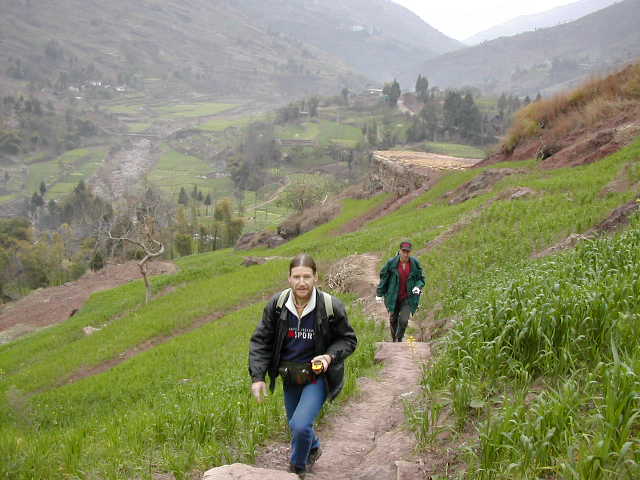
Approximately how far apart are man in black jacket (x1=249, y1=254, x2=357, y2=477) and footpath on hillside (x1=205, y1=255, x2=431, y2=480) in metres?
0.58

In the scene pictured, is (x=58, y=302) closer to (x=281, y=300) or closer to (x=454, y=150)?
(x=281, y=300)

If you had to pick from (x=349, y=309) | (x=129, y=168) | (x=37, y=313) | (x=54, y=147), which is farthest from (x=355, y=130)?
(x=349, y=309)

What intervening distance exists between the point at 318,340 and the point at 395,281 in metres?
5.07

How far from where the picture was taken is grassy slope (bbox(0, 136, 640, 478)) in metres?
5.70

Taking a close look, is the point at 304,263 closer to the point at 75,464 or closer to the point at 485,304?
the point at 485,304

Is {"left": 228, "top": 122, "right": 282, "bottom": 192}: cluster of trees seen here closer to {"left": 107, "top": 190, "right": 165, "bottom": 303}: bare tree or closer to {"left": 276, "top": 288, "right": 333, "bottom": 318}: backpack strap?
{"left": 107, "top": 190, "right": 165, "bottom": 303}: bare tree

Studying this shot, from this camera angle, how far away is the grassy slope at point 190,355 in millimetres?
5699

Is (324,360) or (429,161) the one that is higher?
(429,161)

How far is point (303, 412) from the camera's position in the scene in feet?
14.6

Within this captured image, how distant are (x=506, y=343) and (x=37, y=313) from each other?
123ft

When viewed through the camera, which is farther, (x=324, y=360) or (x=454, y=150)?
(x=454, y=150)

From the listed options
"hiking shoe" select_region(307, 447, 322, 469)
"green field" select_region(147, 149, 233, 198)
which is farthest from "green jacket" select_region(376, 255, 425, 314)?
"green field" select_region(147, 149, 233, 198)

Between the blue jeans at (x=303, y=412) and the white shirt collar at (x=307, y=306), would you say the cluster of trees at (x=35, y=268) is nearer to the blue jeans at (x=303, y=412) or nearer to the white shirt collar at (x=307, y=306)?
the blue jeans at (x=303, y=412)

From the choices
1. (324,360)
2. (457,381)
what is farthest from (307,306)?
(457,381)
